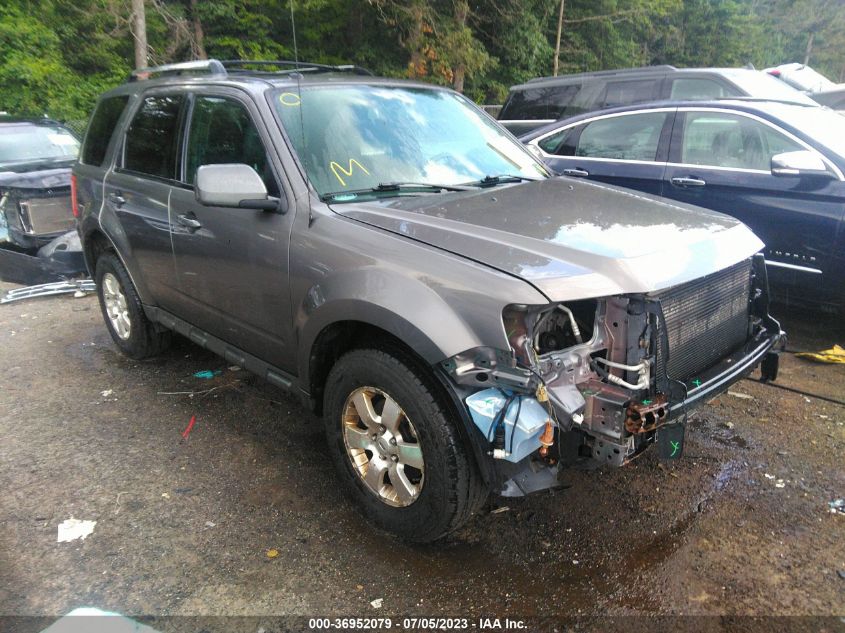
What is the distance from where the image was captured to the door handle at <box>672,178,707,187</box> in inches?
206

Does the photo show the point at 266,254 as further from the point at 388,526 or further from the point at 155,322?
the point at 155,322

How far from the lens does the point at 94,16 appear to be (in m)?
15.6

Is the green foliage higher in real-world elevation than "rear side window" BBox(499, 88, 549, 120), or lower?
higher

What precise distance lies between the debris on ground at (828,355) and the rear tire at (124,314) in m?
4.73

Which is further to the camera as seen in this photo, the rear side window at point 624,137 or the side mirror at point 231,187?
the rear side window at point 624,137

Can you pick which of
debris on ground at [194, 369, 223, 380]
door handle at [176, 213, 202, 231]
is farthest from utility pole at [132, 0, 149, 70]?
door handle at [176, 213, 202, 231]

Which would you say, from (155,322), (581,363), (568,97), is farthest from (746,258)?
(568,97)

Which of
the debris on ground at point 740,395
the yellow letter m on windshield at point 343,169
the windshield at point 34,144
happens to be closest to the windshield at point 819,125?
the debris on ground at point 740,395

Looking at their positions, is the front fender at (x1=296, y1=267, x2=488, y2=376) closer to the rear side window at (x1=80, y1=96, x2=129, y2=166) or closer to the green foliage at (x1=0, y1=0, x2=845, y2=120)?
the rear side window at (x1=80, y1=96, x2=129, y2=166)

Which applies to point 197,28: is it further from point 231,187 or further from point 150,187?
point 231,187

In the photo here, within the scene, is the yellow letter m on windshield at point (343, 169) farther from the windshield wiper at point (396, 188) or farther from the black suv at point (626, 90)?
the black suv at point (626, 90)

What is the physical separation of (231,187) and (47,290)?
16.5ft

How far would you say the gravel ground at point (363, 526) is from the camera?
2.52 metres

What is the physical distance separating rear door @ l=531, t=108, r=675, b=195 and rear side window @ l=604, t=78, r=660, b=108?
2119mm
